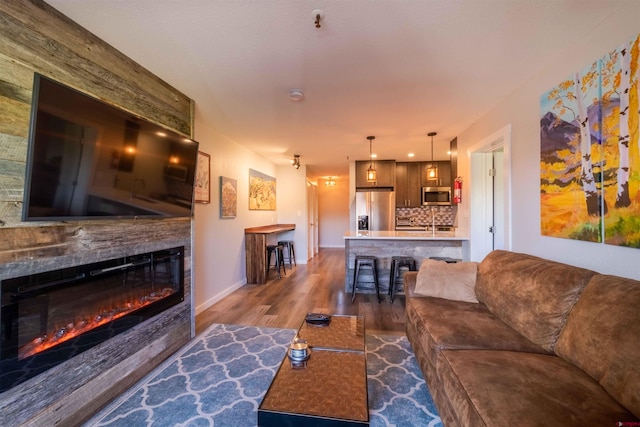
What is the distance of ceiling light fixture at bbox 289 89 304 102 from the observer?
8.16ft

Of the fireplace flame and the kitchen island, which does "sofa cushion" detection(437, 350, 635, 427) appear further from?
the kitchen island

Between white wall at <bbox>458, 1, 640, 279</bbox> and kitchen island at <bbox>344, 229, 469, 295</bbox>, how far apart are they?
4.61 ft

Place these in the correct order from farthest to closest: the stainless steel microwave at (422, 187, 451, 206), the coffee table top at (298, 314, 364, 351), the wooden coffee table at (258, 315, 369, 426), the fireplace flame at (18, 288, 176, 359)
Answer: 1. the stainless steel microwave at (422, 187, 451, 206)
2. the coffee table top at (298, 314, 364, 351)
3. the fireplace flame at (18, 288, 176, 359)
4. the wooden coffee table at (258, 315, 369, 426)

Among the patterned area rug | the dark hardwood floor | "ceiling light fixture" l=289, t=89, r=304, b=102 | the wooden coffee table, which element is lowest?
the patterned area rug

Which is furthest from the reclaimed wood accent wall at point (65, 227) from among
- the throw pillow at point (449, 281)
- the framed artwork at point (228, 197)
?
the throw pillow at point (449, 281)

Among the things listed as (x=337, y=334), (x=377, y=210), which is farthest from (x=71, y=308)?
(x=377, y=210)

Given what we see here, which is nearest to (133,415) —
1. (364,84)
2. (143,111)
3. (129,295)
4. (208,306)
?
(129,295)

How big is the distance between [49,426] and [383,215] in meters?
5.37

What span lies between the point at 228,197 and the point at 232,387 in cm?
280

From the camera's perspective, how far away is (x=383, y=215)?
5.83 metres

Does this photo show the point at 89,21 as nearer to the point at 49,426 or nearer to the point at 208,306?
the point at 49,426

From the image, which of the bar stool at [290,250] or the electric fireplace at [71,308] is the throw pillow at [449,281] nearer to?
the electric fireplace at [71,308]

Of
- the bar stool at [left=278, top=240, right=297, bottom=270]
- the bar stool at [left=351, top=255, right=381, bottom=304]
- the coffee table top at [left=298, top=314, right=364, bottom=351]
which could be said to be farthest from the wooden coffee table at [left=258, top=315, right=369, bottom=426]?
the bar stool at [left=278, top=240, right=297, bottom=270]

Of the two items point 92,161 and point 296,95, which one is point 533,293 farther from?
point 92,161
